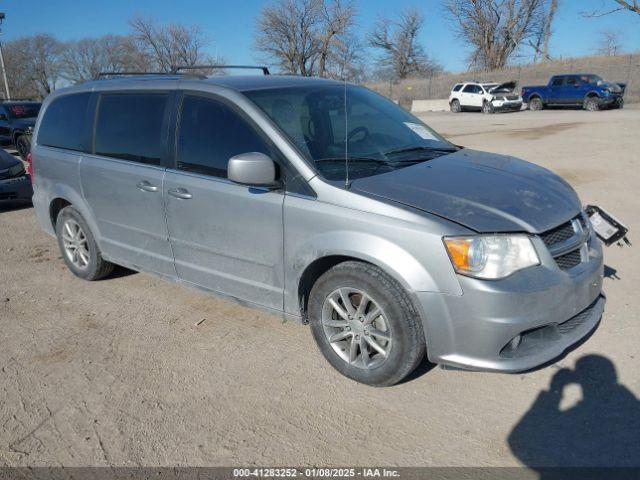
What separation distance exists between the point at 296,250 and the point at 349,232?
427mm

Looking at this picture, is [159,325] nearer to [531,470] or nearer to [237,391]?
[237,391]

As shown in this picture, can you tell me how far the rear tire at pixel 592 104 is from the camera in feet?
90.3

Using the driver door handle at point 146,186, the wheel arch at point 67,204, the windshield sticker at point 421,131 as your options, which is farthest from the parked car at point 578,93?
the driver door handle at point 146,186

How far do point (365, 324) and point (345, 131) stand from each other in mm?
1354

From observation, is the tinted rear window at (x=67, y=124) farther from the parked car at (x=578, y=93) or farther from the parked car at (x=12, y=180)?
the parked car at (x=578, y=93)

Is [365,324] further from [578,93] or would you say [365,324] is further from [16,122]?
[578,93]

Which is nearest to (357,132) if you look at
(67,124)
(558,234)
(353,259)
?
(353,259)

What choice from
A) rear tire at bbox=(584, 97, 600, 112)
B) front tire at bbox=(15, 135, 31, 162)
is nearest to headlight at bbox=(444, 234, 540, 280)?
front tire at bbox=(15, 135, 31, 162)

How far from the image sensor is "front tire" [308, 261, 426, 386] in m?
2.97

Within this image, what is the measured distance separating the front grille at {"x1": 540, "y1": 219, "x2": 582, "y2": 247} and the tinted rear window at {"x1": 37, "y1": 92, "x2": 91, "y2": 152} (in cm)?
390

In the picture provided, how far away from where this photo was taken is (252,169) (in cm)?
320

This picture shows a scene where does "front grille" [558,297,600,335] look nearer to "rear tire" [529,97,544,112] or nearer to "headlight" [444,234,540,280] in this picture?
"headlight" [444,234,540,280]

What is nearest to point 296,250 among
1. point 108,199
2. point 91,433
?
point 91,433

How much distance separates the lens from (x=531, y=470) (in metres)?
2.51
